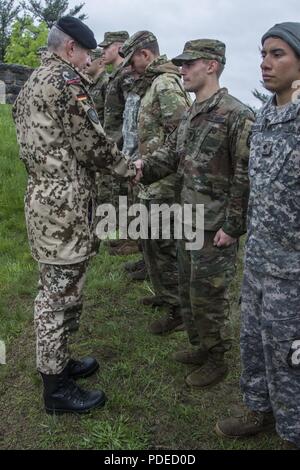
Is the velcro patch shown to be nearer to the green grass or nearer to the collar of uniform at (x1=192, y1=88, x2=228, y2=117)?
the green grass

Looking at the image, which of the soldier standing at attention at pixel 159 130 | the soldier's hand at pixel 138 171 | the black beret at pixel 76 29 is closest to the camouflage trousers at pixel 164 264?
the soldier standing at attention at pixel 159 130

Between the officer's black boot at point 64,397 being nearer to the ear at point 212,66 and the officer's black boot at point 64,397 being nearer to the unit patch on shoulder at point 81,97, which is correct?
the unit patch on shoulder at point 81,97

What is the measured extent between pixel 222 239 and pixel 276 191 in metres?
0.71

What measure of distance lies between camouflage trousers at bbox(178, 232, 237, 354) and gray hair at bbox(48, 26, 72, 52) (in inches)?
56.3

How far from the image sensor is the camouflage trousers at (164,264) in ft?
14.1

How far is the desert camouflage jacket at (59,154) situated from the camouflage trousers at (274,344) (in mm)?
1050

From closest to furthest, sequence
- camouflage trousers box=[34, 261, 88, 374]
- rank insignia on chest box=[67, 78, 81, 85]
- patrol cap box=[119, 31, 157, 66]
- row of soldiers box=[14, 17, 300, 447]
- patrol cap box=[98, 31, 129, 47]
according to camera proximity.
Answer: row of soldiers box=[14, 17, 300, 447] → rank insignia on chest box=[67, 78, 81, 85] → camouflage trousers box=[34, 261, 88, 374] → patrol cap box=[119, 31, 157, 66] → patrol cap box=[98, 31, 129, 47]

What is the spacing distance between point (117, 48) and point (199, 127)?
364 centimetres

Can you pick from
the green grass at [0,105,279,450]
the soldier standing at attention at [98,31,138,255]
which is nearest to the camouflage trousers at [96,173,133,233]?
the soldier standing at attention at [98,31,138,255]

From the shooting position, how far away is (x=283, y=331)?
2572mm

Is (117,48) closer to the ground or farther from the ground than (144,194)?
farther from the ground

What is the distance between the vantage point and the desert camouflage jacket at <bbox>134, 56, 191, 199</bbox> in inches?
161
